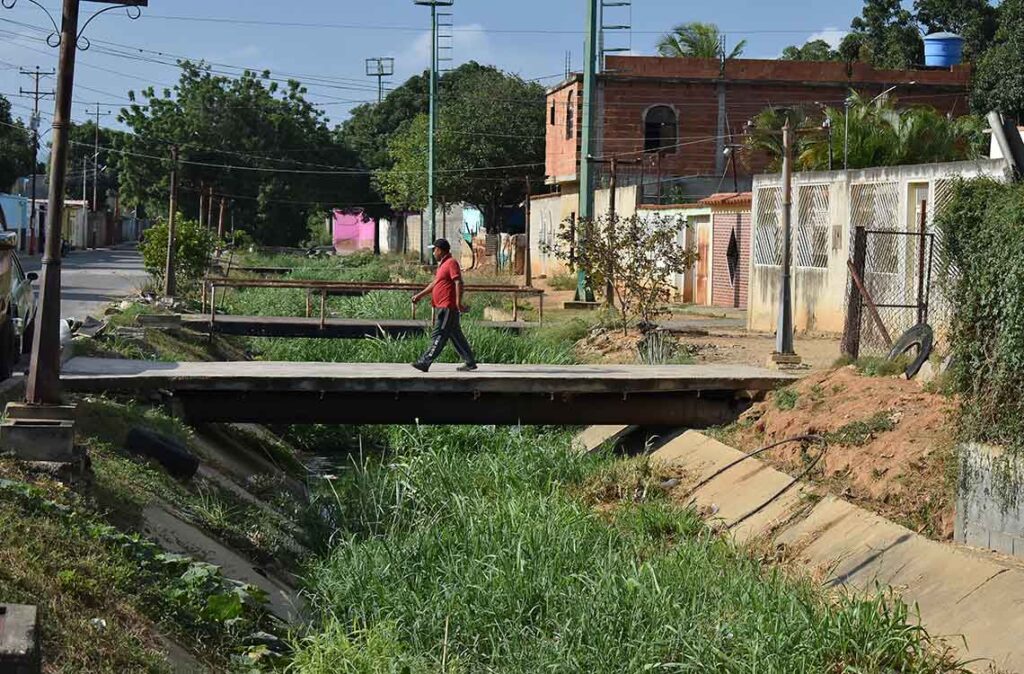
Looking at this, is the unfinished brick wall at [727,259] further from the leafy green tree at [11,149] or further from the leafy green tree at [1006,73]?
the leafy green tree at [11,149]

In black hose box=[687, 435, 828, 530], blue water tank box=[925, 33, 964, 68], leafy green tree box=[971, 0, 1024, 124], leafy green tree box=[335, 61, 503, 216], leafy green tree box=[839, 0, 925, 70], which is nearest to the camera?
black hose box=[687, 435, 828, 530]

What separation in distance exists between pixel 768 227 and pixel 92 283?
904 inches

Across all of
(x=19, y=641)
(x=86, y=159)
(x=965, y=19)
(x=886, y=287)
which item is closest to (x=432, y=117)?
(x=965, y=19)

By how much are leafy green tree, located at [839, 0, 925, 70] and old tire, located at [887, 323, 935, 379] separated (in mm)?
38395

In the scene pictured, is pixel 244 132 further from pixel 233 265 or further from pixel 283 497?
pixel 283 497

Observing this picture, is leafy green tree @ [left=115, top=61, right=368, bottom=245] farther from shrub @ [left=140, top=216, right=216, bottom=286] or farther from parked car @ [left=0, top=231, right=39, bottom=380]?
parked car @ [left=0, top=231, right=39, bottom=380]

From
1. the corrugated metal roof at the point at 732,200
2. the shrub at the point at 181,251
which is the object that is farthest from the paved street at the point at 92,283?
the corrugated metal roof at the point at 732,200

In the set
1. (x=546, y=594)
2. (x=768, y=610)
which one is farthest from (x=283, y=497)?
(x=768, y=610)

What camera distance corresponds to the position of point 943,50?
47.9 m

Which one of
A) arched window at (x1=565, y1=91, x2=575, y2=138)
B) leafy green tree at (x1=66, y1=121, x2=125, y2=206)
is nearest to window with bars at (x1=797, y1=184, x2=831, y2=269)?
arched window at (x1=565, y1=91, x2=575, y2=138)

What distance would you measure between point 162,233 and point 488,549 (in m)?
22.8

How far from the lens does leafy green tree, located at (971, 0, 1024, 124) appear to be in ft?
143

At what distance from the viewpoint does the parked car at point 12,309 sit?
1512 cm

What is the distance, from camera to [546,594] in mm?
10938
